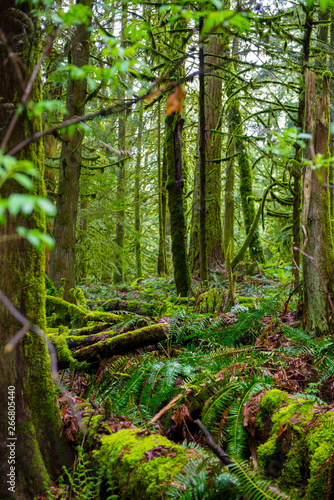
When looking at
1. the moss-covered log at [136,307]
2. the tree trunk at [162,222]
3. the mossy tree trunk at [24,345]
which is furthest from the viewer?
the tree trunk at [162,222]

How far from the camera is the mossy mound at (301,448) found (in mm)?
1900

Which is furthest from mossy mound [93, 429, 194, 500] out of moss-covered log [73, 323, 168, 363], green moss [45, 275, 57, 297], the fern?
green moss [45, 275, 57, 297]

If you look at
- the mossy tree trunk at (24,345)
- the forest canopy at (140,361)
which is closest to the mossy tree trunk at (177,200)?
the forest canopy at (140,361)

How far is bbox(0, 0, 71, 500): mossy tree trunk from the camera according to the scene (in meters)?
2.48

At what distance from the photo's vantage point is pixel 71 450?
266 cm

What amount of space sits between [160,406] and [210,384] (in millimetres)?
599

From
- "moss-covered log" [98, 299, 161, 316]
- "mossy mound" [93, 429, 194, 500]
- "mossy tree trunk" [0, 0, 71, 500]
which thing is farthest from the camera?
"moss-covered log" [98, 299, 161, 316]

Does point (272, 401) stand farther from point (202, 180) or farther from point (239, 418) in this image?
point (202, 180)

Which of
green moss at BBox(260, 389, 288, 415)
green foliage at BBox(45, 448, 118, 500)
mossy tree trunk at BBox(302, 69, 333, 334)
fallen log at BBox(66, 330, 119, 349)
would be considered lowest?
green foliage at BBox(45, 448, 118, 500)

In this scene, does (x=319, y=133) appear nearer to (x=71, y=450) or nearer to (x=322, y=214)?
(x=322, y=214)

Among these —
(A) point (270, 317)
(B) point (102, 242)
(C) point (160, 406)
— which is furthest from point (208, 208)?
(C) point (160, 406)

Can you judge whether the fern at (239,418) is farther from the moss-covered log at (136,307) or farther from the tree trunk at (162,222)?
the tree trunk at (162,222)

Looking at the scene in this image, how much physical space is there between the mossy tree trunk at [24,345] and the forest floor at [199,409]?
7.0 inches

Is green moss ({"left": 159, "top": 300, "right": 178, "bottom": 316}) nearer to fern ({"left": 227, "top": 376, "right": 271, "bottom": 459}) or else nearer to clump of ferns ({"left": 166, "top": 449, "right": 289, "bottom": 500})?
fern ({"left": 227, "top": 376, "right": 271, "bottom": 459})
